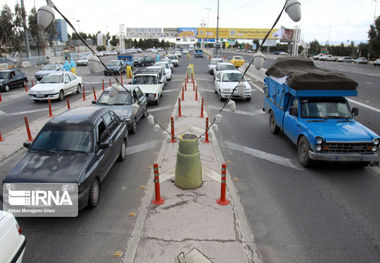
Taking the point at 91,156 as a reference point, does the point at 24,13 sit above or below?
above

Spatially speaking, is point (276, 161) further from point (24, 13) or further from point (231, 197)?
point (24, 13)

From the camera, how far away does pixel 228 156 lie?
29.1 feet

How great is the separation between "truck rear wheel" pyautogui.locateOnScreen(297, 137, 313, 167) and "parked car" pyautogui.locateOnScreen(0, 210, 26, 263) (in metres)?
6.79

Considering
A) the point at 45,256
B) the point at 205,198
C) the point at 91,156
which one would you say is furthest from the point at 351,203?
the point at 45,256

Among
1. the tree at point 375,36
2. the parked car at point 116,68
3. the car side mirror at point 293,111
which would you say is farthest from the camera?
the tree at point 375,36

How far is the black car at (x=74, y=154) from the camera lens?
17.6 feet

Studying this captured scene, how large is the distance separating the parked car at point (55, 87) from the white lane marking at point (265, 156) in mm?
12039

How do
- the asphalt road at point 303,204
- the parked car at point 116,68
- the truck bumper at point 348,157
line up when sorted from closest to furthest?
1. the asphalt road at point 303,204
2. the truck bumper at point 348,157
3. the parked car at point 116,68

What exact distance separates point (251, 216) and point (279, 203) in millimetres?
892

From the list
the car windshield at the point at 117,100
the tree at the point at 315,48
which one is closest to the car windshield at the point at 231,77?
the car windshield at the point at 117,100

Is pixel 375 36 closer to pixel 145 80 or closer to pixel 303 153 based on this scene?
pixel 145 80

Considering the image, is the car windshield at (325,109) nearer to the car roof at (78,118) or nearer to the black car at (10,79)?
the car roof at (78,118)

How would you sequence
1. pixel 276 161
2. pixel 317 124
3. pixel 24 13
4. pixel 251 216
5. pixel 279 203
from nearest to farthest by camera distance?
pixel 251 216 < pixel 279 203 < pixel 317 124 < pixel 276 161 < pixel 24 13

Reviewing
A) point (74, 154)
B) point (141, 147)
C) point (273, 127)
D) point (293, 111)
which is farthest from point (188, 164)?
point (273, 127)
